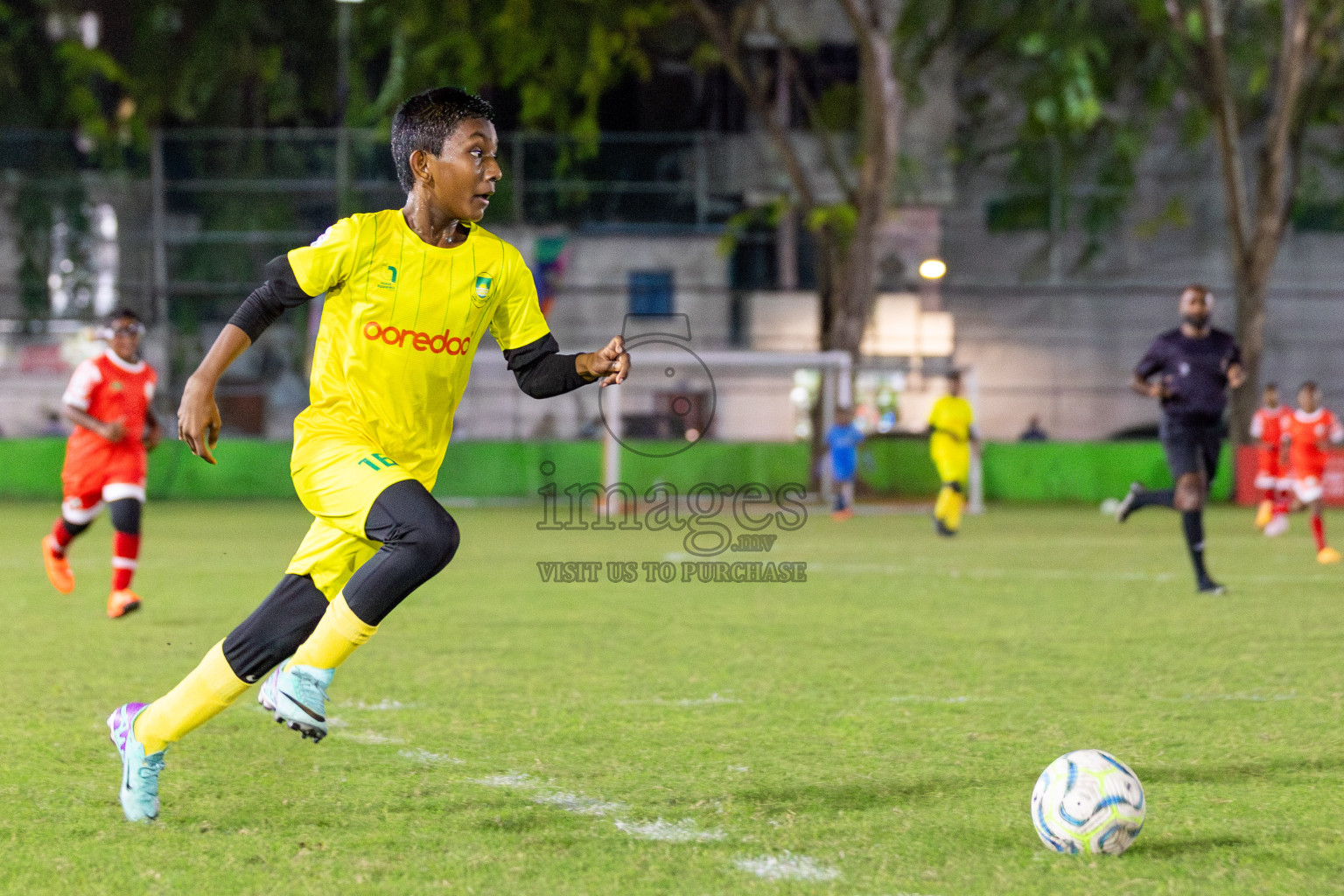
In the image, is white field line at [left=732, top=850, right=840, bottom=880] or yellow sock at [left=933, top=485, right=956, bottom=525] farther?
yellow sock at [left=933, top=485, right=956, bottom=525]

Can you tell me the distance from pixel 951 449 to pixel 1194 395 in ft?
23.4

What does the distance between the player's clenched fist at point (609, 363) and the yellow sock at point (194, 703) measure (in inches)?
48.4

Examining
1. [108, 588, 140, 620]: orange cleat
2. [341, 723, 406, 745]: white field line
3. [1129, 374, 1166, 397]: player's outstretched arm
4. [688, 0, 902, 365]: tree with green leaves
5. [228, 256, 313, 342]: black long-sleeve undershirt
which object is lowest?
[108, 588, 140, 620]: orange cleat

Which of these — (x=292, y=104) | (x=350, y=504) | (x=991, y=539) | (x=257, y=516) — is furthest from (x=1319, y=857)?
(x=292, y=104)

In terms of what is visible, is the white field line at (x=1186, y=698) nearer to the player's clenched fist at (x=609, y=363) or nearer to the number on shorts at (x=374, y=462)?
the player's clenched fist at (x=609, y=363)

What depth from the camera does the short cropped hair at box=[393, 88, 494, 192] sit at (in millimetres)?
4117

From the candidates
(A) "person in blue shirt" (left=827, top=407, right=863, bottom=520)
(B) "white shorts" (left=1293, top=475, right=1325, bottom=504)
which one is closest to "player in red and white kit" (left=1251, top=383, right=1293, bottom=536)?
(B) "white shorts" (left=1293, top=475, right=1325, bottom=504)

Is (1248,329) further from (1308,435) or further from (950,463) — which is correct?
(950,463)

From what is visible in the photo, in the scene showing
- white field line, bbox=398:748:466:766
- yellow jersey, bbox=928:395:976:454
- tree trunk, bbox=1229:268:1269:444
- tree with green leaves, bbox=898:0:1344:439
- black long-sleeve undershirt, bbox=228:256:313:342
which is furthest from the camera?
tree trunk, bbox=1229:268:1269:444

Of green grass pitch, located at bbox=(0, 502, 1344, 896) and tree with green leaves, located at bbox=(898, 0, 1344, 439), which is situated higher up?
tree with green leaves, located at bbox=(898, 0, 1344, 439)

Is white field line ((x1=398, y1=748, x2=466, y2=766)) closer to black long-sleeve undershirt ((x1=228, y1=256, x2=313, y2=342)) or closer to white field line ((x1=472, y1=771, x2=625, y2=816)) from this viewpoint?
white field line ((x1=472, y1=771, x2=625, y2=816))

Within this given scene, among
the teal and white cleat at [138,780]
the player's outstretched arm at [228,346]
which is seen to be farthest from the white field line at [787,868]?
the player's outstretched arm at [228,346]

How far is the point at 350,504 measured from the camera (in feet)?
12.9

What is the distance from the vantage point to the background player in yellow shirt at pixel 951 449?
55.9 feet
